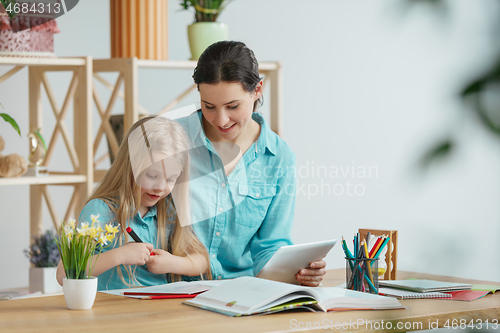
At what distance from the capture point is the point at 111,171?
1564 millimetres

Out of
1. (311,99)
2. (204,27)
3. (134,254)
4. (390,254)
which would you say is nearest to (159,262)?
(134,254)

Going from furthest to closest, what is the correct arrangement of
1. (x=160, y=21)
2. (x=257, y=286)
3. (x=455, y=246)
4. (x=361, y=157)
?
(x=361, y=157)
(x=160, y=21)
(x=257, y=286)
(x=455, y=246)

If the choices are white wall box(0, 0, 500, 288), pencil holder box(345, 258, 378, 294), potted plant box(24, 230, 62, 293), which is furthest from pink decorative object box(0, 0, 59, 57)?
pencil holder box(345, 258, 378, 294)

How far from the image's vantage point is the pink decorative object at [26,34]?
1997mm

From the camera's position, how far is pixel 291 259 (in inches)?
51.0

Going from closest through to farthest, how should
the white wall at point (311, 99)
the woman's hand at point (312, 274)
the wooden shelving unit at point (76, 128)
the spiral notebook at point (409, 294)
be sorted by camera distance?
the spiral notebook at point (409, 294) < the woman's hand at point (312, 274) < the wooden shelving unit at point (76, 128) < the white wall at point (311, 99)

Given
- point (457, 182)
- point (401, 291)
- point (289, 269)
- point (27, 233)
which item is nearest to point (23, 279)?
point (27, 233)

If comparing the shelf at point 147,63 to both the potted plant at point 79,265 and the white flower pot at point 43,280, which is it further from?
the potted plant at point 79,265

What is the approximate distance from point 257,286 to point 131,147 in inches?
26.0

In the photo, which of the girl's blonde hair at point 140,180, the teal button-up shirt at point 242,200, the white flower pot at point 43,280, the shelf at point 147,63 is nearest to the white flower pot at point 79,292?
the girl's blonde hair at point 140,180

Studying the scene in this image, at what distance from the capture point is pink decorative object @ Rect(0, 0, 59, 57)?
6.55 ft

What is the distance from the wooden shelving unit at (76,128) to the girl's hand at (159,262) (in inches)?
33.3

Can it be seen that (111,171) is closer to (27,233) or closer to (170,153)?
(170,153)

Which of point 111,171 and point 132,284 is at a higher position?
point 111,171
